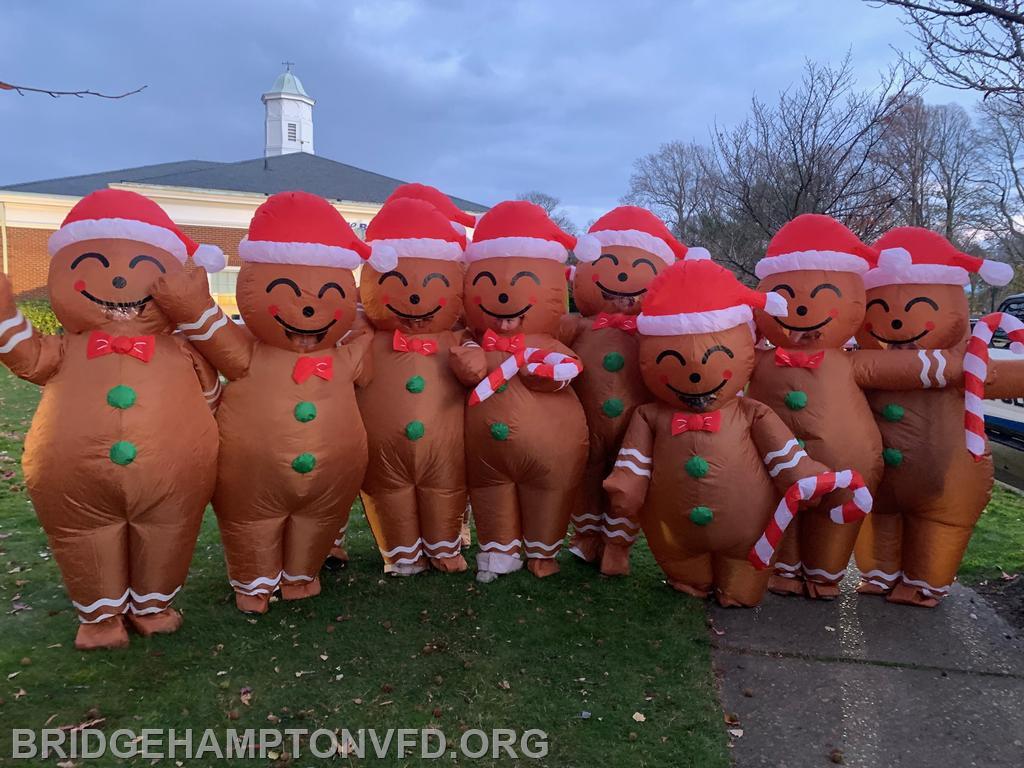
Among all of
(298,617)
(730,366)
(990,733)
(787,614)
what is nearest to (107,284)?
(298,617)

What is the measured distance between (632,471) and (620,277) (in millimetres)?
1422

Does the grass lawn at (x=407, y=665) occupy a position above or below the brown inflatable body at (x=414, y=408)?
below

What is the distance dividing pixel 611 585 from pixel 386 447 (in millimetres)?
1842

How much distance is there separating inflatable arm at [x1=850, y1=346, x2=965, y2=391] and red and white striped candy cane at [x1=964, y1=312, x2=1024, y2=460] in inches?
3.3

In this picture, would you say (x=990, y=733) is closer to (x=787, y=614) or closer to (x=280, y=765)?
(x=787, y=614)

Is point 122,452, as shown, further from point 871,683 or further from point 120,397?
point 871,683

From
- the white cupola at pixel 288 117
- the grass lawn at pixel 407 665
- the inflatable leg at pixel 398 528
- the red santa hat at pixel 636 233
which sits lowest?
the grass lawn at pixel 407 665

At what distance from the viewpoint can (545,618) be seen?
172 inches

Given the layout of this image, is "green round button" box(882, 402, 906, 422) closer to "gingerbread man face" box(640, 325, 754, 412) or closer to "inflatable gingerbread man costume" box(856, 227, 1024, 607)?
"inflatable gingerbread man costume" box(856, 227, 1024, 607)

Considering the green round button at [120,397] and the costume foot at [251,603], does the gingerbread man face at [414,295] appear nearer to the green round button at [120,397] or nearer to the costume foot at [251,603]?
the green round button at [120,397]

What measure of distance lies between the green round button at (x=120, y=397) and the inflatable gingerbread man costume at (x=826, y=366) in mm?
3685

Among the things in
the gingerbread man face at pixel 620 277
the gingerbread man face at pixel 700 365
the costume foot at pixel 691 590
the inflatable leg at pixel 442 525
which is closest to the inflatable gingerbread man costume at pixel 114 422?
the inflatable leg at pixel 442 525

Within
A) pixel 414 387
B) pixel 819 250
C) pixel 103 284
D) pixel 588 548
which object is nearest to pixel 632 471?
pixel 588 548

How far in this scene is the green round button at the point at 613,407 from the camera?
4.78 m
